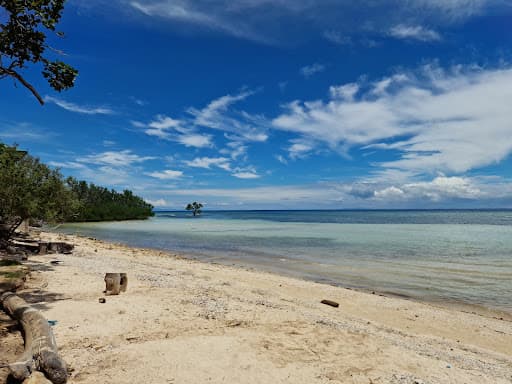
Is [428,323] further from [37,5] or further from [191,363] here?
[37,5]

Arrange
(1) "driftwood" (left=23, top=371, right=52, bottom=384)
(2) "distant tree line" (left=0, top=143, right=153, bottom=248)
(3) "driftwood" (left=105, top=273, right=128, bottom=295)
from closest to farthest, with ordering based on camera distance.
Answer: (1) "driftwood" (left=23, top=371, right=52, bottom=384) → (3) "driftwood" (left=105, top=273, right=128, bottom=295) → (2) "distant tree line" (left=0, top=143, right=153, bottom=248)

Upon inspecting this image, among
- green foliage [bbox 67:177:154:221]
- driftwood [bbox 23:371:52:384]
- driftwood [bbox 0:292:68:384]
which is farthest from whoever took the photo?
green foliage [bbox 67:177:154:221]

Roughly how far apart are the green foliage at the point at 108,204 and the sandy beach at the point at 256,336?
291 feet

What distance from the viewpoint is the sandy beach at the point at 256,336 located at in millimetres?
6109

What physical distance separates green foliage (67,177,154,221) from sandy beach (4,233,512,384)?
88842mm

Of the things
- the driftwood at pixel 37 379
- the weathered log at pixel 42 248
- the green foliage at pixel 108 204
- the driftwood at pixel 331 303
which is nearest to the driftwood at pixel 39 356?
the driftwood at pixel 37 379

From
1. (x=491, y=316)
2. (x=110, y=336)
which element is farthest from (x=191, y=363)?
(x=491, y=316)

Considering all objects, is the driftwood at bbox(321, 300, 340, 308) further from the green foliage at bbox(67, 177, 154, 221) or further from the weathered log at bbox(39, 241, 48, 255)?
the green foliage at bbox(67, 177, 154, 221)

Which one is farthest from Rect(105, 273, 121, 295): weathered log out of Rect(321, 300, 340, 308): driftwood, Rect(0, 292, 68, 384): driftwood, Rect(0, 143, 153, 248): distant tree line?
Rect(321, 300, 340, 308): driftwood

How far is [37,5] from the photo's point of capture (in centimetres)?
737

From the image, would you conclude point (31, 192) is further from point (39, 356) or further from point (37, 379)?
point (37, 379)

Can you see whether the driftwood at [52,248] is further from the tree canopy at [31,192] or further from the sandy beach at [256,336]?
the sandy beach at [256,336]

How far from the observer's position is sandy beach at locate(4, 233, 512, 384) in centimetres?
611

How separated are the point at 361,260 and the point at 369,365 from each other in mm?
20014
